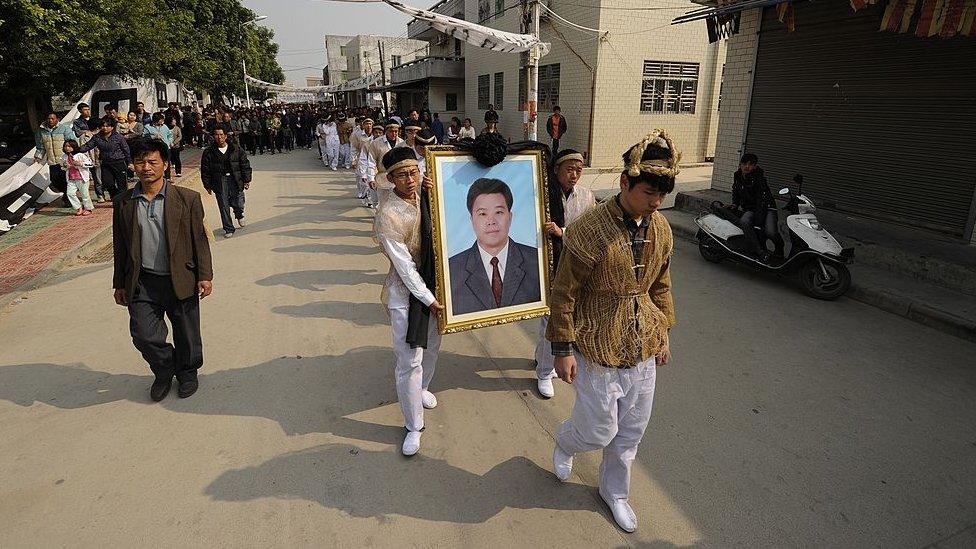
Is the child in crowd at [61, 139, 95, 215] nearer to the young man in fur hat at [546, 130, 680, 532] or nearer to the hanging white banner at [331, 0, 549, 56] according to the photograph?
the hanging white banner at [331, 0, 549, 56]

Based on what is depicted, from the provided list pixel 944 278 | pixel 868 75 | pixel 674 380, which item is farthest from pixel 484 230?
pixel 868 75

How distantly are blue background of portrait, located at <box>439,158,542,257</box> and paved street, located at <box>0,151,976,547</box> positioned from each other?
1260 millimetres

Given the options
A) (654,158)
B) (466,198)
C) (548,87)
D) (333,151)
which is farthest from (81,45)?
(654,158)

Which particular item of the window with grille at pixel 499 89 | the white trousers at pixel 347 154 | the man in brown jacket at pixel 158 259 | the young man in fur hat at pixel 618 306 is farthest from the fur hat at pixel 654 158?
the window with grille at pixel 499 89

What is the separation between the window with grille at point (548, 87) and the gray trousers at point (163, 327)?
15944 millimetres

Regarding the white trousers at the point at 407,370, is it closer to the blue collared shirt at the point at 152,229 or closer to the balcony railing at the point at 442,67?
the blue collared shirt at the point at 152,229

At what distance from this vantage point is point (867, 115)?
25.5ft

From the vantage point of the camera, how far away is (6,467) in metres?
3.17

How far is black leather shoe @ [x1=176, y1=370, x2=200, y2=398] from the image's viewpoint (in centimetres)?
394

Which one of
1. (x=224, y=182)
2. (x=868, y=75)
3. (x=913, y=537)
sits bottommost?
(x=913, y=537)

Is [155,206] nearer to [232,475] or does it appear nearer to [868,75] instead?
[232,475]

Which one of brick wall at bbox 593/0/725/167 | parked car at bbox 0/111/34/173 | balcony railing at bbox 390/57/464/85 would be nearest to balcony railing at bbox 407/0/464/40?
balcony railing at bbox 390/57/464/85

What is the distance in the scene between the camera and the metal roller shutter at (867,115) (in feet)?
22.3

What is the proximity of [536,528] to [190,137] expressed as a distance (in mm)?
25879
